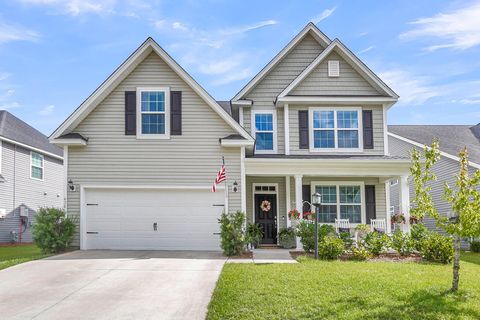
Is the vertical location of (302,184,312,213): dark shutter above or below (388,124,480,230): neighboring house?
below

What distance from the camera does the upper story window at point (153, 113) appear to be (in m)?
14.7

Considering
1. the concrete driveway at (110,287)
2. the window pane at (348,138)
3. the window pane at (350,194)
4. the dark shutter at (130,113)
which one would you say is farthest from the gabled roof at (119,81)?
the window pane at (350,194)

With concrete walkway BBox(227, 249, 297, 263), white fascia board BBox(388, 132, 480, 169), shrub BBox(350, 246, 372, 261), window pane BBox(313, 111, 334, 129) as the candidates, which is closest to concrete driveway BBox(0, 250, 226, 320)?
concrete walkway BBox(227, 249, 297, 263)

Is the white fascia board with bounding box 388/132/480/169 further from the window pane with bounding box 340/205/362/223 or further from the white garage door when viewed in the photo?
the white garage door

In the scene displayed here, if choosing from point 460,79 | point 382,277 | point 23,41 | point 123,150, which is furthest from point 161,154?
point 460,79

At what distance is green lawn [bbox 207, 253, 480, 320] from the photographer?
691 centimetres

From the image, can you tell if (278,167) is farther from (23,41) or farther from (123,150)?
(23,41)

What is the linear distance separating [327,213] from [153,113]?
7.52 metres

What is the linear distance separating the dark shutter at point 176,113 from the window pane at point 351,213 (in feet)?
22.9

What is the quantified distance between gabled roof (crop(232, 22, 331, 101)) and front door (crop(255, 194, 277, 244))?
13.4 feet

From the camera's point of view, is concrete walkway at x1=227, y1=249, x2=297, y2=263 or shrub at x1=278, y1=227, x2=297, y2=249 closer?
concrete walkway at x1=227, y1=249, x2=297, y2=263

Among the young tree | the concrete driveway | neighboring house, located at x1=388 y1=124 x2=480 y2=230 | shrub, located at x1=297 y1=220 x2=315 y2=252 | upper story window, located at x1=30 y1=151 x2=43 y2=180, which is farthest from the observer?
upper story window, located at x1=30 y1=151 x2=43 y2=180

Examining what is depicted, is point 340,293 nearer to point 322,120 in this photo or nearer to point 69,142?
point 322,120

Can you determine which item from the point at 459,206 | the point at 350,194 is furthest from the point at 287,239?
the point at 459,206
